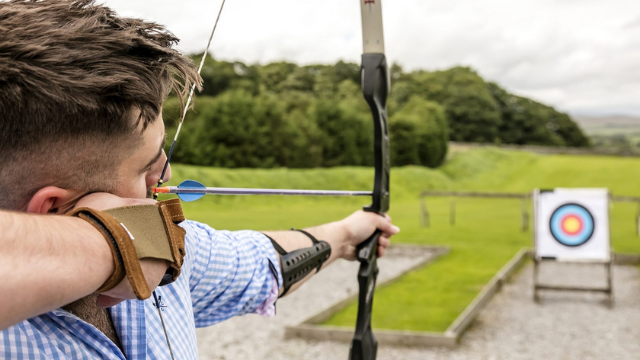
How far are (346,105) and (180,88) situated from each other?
346 inches

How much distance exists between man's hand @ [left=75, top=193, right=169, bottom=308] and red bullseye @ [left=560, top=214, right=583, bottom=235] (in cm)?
472

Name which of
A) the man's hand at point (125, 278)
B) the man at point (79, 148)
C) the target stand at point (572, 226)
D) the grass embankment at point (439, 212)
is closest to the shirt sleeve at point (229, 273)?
the man at point (79, 148)

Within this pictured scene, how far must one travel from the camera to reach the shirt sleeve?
2.75ft

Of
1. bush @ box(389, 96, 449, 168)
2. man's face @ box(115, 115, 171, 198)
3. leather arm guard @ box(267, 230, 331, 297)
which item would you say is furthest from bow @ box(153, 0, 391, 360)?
bush @ box(389, 96, 449, 168)

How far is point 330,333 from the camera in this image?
130 inches

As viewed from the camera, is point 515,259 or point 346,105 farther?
point 346,105

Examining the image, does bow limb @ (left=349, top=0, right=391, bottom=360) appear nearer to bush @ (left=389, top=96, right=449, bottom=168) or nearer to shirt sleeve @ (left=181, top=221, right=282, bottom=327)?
shirt sleeve @ (left=181, top=221, right=282, bottom=327)

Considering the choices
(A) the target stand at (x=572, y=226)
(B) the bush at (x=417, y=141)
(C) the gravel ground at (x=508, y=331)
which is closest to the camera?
(C) the gravel ground at (x=508, y=331)

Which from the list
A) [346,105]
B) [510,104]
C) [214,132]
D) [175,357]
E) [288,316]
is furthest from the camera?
[510,104]

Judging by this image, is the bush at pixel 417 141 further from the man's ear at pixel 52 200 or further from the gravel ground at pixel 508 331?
the man's ear at pixel 52 200

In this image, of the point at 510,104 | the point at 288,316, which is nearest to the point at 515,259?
the point at 288,316

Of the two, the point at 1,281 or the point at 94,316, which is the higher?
the point at 1,281

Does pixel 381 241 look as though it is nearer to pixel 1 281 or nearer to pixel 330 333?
pixel 1 281

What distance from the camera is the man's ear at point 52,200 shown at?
1.71ft
